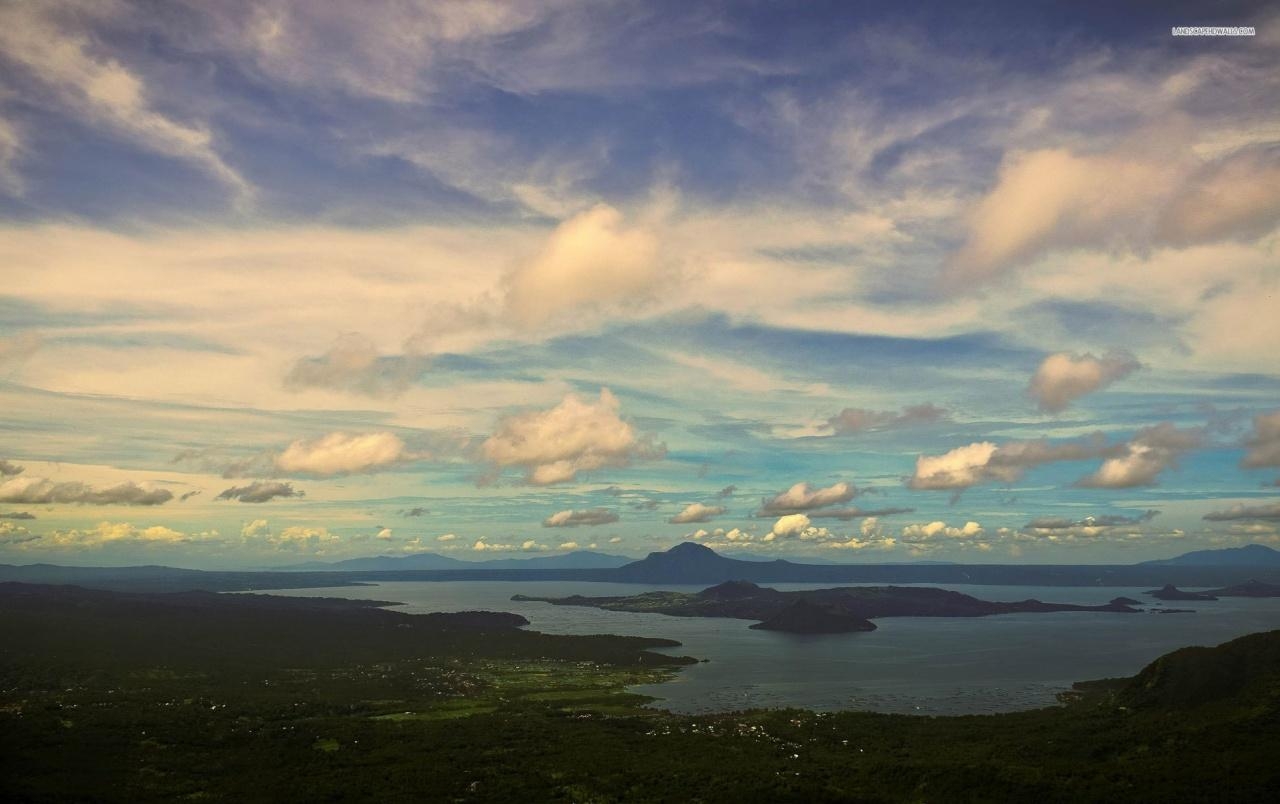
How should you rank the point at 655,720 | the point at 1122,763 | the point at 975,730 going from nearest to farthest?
the point at 1122,763 → the point at 975,730 → the point at 655,720

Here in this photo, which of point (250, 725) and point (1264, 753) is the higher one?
point (1264, 753)

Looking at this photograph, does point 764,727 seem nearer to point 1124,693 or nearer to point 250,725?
point 1124,693

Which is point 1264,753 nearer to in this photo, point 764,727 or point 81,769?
point 764,727

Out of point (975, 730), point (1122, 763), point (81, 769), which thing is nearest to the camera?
point (1122, 763)

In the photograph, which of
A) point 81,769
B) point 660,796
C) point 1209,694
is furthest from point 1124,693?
point 81,769

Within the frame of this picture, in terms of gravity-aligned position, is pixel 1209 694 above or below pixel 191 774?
above

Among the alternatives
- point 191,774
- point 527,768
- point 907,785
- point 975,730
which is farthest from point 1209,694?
point 191,774

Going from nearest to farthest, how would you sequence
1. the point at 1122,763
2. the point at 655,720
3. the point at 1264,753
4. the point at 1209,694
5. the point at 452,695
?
1. the point at 1264,753
2. the point at 1122,763
3. the point at 1209,694
4. the point at 655,720
5. the point at 452,695

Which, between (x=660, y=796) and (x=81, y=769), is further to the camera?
(x=81, y=769)

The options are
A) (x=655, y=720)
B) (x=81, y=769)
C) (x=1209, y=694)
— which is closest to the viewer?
(x=81, y=769)
